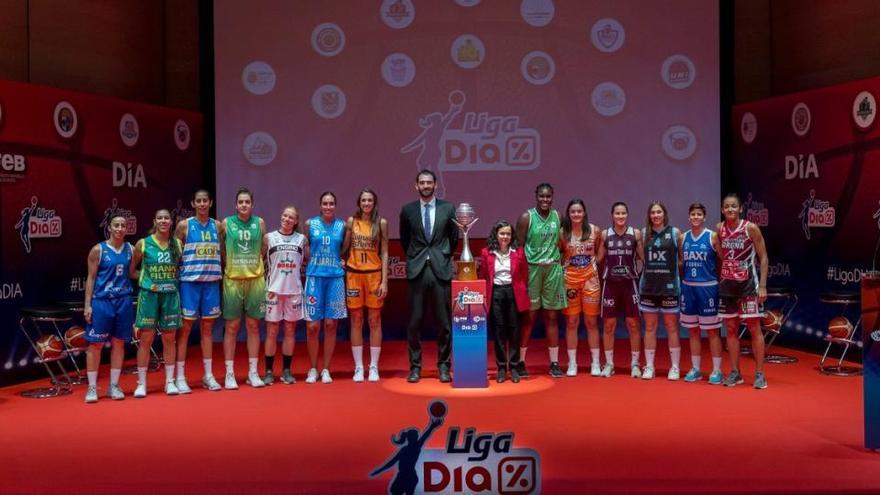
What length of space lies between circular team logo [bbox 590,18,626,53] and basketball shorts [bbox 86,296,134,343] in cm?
591

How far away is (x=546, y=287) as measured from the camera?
7.34 metres

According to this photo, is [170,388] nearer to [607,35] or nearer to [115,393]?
[115,393]

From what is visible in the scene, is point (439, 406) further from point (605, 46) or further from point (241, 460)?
point (605, 46)

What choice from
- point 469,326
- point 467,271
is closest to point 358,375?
point 469,326

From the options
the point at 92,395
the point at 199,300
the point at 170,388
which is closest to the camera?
the point at 92,395

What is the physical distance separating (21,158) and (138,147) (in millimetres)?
1528

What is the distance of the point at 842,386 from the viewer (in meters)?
6.86

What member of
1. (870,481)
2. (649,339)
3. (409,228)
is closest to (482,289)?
(409,228)

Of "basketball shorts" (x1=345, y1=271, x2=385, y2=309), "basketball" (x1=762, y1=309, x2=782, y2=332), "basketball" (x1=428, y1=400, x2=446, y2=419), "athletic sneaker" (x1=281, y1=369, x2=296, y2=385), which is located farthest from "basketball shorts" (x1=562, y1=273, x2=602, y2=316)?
"basketball" (x1=428, y1=400, x2=446, y2=419)

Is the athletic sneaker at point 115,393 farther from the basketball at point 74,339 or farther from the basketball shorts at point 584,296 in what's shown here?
the basketball shorts at point 584,296

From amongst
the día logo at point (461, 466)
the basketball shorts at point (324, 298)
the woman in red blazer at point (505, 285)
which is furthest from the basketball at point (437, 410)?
the basketball shorts at point (324, 298)

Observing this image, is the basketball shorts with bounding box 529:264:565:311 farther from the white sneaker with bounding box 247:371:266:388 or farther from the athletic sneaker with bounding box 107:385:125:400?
the athletic sneaker with bounding box 107:385:125:400

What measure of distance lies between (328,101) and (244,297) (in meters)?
3.41

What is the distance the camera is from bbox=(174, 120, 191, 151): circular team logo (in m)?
9.34
